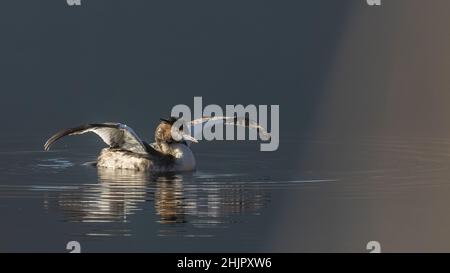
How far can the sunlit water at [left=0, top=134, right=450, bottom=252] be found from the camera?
19.9 m

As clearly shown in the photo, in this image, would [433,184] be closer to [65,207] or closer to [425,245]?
[425,245]

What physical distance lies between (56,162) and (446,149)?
9.29 metres

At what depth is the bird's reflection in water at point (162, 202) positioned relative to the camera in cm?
2108

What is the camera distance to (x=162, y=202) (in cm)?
2262

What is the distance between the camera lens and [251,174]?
26312 mm

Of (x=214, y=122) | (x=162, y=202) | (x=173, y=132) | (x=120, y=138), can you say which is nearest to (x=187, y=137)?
(x=173, y=132)

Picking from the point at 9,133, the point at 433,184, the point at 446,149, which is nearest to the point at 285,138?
the point at 446,149

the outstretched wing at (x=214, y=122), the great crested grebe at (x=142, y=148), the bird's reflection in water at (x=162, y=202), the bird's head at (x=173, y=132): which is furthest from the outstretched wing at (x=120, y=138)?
the bird's reflection in water at (x=162, y=202)

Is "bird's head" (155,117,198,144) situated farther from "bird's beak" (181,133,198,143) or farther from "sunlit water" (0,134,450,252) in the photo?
"sunlit water" (0,134,450,252)

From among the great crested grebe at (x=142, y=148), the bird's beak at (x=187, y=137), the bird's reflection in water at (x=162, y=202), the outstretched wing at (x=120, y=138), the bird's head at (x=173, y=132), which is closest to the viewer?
the bird's reflection in water at (x=162, y=202)

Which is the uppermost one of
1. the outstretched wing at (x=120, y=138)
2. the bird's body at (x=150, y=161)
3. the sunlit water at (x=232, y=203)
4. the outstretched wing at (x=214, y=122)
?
the outstretched wing at (x=214, y=122)

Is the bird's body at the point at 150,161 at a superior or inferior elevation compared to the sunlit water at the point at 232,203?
superior

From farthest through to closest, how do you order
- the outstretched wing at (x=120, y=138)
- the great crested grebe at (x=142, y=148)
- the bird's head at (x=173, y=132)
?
the bird's head at (x=173, y=132)
the outstretched wing at (x=120, y=138)
the great crested grebe at (x=142, y=148)

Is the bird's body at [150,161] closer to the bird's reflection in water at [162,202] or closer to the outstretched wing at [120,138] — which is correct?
the outstretched wing at [120,138]
